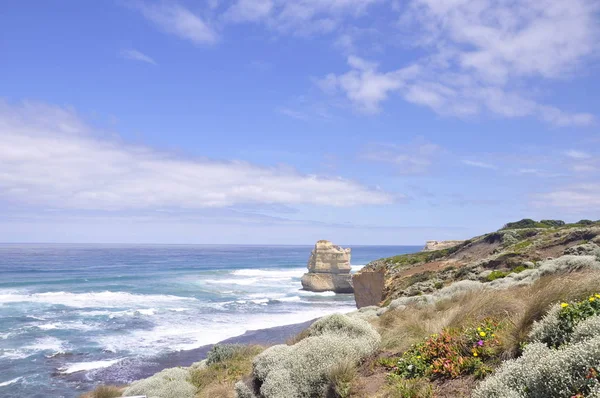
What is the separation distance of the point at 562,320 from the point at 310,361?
13.7 ft

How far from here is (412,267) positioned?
32781 millimetres

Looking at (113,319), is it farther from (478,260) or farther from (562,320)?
(562,320)

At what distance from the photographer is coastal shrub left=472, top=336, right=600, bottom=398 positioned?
3.75 metres

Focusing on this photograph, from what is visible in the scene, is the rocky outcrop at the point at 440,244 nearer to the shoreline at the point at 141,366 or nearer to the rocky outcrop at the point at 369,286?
the rocky outcrop at the point at 369,286

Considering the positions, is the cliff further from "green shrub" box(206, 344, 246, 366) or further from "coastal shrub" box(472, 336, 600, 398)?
"coastal shrub" box(472, 336, 600, 398)

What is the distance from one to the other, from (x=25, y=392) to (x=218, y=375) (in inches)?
510

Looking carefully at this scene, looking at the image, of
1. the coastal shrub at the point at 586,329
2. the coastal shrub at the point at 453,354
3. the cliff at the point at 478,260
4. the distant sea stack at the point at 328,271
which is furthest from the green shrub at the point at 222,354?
the distant sea stack at the point at 328,271

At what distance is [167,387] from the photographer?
1191 centimetres

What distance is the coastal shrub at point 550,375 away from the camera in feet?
12.3

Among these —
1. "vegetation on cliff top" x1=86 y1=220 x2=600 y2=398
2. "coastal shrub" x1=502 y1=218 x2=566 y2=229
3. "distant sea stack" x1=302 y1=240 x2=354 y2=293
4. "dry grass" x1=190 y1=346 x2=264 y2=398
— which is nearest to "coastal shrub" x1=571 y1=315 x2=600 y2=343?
"vegetation on cliff top" x1=86 y1=220 x2=600 y2=398

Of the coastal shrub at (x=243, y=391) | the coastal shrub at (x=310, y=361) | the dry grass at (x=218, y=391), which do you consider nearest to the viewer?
the coastal shrub at (x=310, y=361)

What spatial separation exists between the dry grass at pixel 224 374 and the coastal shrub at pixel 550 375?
7.58m

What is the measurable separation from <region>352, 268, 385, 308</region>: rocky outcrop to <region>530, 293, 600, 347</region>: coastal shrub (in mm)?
26405

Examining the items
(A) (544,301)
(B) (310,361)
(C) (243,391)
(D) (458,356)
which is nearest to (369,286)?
(C) (243,391)
